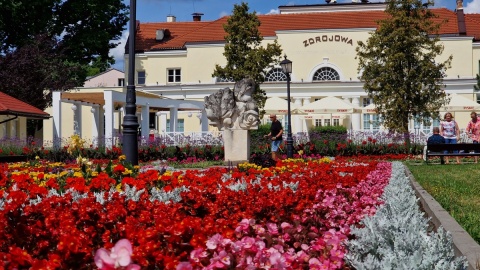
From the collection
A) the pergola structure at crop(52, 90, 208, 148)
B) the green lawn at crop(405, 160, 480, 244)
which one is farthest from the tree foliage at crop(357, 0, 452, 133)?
the green lawn at crop(405, 160, 480, 244)

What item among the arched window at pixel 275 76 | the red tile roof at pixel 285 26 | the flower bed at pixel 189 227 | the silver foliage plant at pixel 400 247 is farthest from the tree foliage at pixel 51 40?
the silver foliage plant at pixel 400 247

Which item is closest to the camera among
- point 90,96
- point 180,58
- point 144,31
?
point 90,96

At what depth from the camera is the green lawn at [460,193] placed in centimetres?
711

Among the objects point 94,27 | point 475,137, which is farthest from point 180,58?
point 475,137

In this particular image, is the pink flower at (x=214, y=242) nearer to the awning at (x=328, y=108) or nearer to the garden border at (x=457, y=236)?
the garden border at (x=457, y=236)

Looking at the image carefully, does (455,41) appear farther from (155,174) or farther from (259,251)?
(259,251)

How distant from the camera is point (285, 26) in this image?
177ft

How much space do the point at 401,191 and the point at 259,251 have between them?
13.1 ft

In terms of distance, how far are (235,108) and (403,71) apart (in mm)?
15066

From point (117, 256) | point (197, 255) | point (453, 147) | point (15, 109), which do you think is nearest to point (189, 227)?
point (197, 255)

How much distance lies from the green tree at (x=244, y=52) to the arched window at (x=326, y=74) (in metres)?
11.1

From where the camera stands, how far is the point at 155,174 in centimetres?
872

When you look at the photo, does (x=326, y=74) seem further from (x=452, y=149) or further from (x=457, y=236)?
(x=457, y=236)

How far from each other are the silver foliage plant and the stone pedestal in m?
13.3
